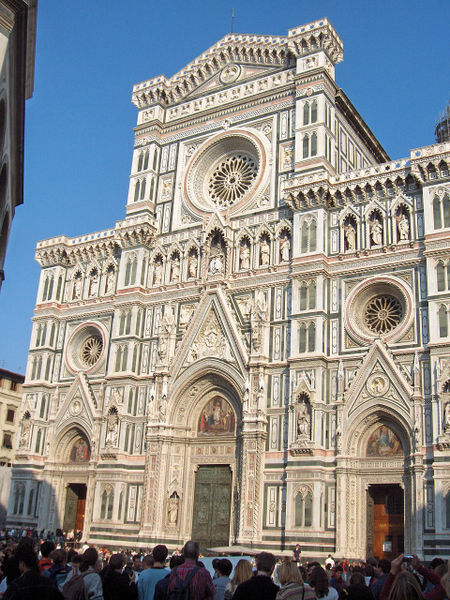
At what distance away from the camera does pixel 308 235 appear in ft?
102

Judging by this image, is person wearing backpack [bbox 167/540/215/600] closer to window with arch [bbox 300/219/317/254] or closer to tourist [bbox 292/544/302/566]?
tourist [bbox 292/544/302/566]

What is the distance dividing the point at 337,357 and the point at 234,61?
18.9 metres

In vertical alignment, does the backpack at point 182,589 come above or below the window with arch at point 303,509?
below

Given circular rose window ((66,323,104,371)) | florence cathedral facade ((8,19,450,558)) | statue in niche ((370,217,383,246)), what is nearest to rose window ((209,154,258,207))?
florence cathedral facade ((8,19,450,558))

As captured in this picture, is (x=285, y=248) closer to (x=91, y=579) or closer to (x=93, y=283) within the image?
(x=93, y=283)

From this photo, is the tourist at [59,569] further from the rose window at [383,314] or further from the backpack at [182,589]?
the rose window at [383,314]

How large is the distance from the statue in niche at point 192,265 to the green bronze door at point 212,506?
9.51m

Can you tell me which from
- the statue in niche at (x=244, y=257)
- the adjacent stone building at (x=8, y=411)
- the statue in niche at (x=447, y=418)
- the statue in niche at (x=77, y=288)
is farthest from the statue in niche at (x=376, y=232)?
the adjacent stone building at (x=8, y=411)

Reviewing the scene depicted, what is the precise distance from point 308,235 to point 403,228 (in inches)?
169

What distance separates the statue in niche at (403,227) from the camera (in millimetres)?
28844

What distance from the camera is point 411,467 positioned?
25516 millimetres

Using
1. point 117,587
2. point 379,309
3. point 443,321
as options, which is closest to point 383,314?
A: point 379,309

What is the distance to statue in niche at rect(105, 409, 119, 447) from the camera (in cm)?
3325

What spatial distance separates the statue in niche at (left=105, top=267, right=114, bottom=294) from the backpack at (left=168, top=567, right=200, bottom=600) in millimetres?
31087
